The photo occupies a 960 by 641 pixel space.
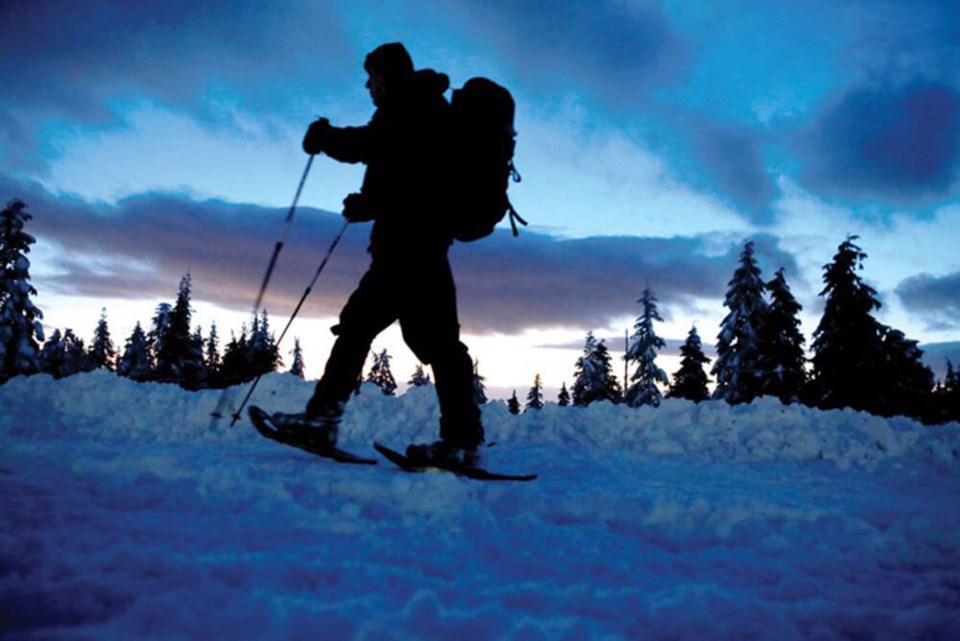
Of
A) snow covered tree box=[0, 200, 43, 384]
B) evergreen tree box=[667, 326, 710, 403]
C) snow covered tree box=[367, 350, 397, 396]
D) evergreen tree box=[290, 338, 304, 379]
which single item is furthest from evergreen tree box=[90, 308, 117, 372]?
evergreen tree box=[667, 326, 710, 403]

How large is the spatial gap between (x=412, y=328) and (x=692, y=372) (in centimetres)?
4398

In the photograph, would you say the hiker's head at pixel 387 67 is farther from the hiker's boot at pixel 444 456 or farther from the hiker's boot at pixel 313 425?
the hiker's boot at pixel 444 456

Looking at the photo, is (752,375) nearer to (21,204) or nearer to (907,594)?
(907,594)

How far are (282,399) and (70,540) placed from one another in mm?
6276

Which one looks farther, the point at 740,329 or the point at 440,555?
the point at 740,329

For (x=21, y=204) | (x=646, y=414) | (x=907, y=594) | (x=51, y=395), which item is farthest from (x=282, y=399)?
(x=21, y=204)

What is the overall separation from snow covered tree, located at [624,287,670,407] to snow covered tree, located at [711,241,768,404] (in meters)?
6.69

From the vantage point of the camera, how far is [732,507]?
270 centimetres

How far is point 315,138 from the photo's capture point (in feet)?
12.6

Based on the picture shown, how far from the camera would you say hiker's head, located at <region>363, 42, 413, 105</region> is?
3770 millimetres

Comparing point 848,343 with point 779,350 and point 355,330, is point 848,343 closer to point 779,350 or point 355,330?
point 779,350

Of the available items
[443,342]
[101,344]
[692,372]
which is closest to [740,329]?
[692,372]

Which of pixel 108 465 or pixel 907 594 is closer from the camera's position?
pixel 907 594

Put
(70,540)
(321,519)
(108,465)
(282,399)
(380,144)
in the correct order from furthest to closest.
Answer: (282,399) → (380,144) → (108,465) → (321,519) → (70,540)
